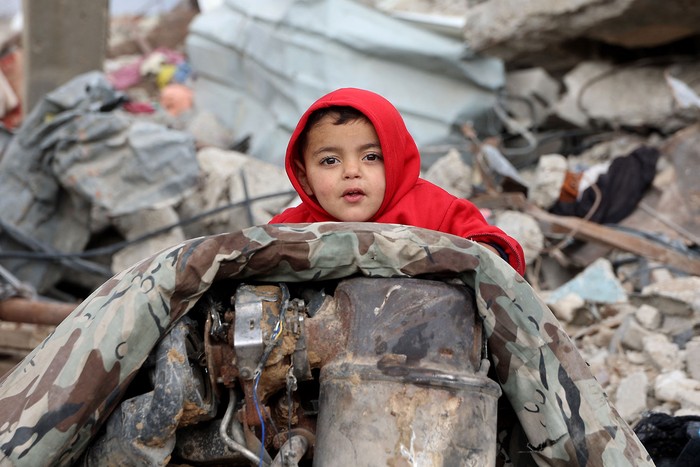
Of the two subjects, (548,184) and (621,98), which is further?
(621,98)

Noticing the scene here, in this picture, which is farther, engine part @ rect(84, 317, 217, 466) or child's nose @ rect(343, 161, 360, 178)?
child's nose @ rect(343, 161, 360, 178)

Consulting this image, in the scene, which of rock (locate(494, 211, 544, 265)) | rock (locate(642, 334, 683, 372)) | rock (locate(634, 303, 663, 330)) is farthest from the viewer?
rock (locate(494, 211, 544, 265))

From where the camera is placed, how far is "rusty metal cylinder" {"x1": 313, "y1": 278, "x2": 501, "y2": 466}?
1.33 metres

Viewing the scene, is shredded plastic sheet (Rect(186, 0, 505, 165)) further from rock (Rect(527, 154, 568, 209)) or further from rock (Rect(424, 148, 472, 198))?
rock (Rect(527, 154, 568, 209))

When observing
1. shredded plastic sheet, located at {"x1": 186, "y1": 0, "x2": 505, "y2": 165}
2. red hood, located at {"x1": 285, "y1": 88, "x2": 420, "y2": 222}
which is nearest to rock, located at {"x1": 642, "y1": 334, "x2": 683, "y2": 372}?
red hood, located at {"x1": 285, "y1": 88, "x2": 420, "y2": 222}

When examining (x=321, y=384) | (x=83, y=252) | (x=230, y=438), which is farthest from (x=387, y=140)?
(x=83, y=252)

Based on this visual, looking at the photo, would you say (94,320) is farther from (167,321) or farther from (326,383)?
(326,383)

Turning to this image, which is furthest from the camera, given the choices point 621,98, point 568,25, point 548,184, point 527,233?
point 621,98

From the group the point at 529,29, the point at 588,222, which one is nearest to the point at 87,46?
the point at 529,29

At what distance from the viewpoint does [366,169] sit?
6.29ft

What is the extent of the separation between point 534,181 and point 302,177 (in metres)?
2.74

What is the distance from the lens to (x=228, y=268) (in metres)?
1.47

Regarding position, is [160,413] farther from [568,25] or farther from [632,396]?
[568,25]

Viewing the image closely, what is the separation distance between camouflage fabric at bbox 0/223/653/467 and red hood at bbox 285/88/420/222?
0.43 metres
